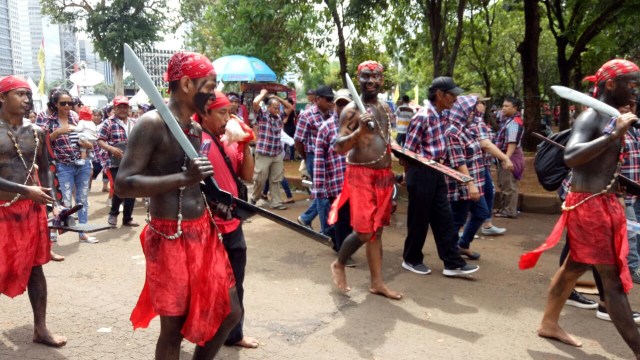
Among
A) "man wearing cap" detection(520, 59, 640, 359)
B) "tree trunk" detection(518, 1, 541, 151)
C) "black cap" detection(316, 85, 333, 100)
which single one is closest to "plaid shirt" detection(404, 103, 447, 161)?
"man wearing cap" detection(520, 59, 640, 359)

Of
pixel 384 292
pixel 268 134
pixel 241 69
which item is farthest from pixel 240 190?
pixel 241 69

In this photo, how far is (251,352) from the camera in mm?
3621

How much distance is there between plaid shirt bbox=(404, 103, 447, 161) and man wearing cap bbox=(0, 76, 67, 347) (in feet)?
10.3

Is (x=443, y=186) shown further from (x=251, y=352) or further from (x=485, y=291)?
(x=251, y=352)

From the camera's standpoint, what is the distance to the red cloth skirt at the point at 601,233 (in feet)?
10.7

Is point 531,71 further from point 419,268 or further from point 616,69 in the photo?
point 616,69

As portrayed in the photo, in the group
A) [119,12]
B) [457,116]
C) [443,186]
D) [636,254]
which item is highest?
[119,12]

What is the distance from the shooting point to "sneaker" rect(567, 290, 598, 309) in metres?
4.40

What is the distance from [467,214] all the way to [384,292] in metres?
1.75

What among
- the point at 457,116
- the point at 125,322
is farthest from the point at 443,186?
the point at 125,322

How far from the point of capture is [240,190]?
3.16 metres

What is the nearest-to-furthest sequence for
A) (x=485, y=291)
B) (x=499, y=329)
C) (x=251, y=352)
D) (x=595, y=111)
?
(x=595, y=111) < (x=251, y=352) < (x=499, y=329) < (x=485, y=291)

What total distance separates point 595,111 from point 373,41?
11918 mm

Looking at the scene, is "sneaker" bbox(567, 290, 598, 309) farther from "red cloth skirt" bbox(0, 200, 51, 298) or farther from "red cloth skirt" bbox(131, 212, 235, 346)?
"red cloth skirt" bbox(0, 200, 51, 298)
